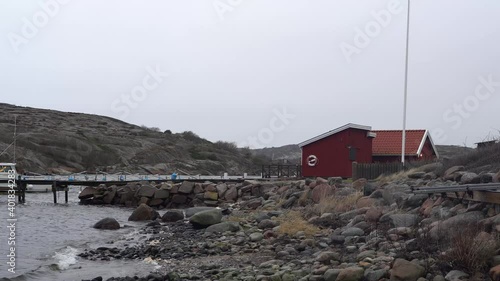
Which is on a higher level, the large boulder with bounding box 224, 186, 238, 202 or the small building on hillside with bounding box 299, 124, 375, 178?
the small building on hillside with bounding box 299, 124, 375, 178

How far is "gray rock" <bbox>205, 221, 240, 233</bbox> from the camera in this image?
16625 millimetres

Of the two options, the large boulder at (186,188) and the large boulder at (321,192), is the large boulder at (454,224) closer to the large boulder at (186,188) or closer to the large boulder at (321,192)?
the large boulder at (321,192)

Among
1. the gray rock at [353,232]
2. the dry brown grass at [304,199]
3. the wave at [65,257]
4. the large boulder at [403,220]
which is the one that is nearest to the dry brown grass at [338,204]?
the dry brown grass at [304,199]

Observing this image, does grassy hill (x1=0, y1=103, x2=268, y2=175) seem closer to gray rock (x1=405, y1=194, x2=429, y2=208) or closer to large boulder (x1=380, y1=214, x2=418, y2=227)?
gray rock (x1=405, y1=194, x2=429, y2=208)

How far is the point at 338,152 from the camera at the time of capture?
33.3m

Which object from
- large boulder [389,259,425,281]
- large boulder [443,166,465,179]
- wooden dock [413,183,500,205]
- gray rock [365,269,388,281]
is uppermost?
A: large boulder [443,166,465,179]

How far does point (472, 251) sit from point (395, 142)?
96.4ft

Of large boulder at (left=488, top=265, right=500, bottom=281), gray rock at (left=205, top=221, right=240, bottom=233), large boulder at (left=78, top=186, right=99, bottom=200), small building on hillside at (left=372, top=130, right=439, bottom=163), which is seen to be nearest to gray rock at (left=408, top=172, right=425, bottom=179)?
gray rock at (left=205, top=221, right=240, bottom=233)

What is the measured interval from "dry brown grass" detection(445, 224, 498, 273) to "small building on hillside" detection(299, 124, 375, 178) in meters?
25.6

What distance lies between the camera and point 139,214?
24234 mm

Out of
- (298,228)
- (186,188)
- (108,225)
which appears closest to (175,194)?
(186,188)

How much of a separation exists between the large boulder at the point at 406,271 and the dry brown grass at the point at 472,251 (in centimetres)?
49

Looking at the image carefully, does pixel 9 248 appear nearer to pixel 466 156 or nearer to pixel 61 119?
pixel 466 156

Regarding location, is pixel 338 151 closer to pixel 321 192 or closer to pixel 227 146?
pixel 321 192
